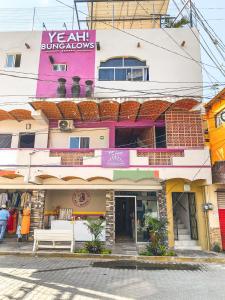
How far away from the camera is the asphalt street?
6223mm

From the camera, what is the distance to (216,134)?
1344 centimetres

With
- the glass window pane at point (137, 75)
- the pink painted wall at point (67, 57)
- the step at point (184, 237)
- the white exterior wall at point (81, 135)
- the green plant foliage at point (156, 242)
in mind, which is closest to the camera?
the green plant foliage at point (156, 242)

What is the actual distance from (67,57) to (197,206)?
12.0 metres

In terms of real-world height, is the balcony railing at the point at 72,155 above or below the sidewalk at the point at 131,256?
above

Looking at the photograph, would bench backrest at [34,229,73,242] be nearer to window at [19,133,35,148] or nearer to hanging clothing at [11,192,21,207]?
hanging clothing at [11,192,21,207]

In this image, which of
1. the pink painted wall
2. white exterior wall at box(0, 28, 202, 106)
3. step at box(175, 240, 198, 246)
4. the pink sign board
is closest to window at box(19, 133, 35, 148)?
white exterior wall at box(0, 28, 202, 106)

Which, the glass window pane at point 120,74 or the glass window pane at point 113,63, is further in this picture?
the glass window pane at point 113,63

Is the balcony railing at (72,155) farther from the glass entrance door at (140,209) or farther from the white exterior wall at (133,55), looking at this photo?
the white exterior wall at (133,55)

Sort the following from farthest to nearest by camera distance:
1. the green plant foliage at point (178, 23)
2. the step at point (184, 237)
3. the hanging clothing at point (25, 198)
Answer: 1. the green plant foliage at point (178, 23)
2. the hanging clothing at point (25, 198)
3. the step at point (184, 237)

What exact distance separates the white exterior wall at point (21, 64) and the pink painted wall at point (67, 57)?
1.34 feet

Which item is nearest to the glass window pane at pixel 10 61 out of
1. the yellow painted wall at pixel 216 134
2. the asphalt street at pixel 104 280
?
the asphalt street at pixel 104 280

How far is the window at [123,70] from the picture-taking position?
15.8m

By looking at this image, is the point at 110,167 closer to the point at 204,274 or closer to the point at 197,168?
the point at 197,168

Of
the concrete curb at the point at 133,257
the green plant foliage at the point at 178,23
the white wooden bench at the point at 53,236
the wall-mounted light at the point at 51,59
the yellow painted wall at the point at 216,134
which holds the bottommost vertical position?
the concrete curb at the point at 133,257
